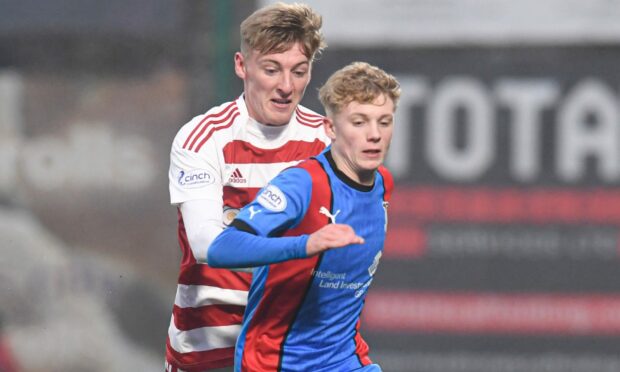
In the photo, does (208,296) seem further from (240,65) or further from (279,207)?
(279,207)

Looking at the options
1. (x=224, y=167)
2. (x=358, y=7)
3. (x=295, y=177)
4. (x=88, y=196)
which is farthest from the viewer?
(x=88, y=196)

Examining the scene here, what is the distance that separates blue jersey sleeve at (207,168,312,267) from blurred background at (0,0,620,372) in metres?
4.29

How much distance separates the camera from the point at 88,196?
8711 millimetres

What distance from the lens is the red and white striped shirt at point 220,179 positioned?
4477 mm

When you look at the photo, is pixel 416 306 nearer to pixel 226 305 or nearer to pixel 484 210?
pixel 484 210

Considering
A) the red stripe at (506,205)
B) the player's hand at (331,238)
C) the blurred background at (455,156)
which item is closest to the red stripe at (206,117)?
the player's hand at (331,238)

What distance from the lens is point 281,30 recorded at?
14.4 feet

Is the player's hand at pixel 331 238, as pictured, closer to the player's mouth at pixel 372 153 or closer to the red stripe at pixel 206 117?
the player's mouth at pixel 372 153

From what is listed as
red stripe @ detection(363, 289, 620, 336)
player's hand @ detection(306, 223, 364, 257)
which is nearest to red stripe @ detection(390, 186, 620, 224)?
red stripe @ detection(363, 289, 620, 336)

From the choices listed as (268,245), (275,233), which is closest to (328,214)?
(275,233)

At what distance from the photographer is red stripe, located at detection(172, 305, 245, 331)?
15.5 feet

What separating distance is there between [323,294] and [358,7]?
4.36 meters

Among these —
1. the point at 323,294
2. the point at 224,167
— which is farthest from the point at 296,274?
the point at 224,167

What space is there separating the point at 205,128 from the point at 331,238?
3.56 ft
